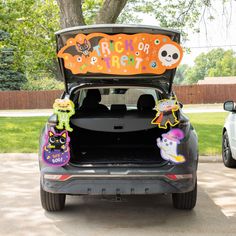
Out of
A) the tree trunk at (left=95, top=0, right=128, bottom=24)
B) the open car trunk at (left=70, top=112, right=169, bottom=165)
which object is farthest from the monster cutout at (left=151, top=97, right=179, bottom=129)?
the tree trunk at (left=95, top=0, right=128, bottom=24)

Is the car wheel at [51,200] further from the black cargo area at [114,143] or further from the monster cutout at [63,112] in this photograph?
the monster cutout at [63,112]

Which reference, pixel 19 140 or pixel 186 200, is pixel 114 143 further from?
pixel 19 140

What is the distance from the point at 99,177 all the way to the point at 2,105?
38198mm

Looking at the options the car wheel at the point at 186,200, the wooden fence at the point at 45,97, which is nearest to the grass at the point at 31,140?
the car wheel at the point at 186,200

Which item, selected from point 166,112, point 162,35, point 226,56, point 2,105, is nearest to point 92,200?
point 166,112

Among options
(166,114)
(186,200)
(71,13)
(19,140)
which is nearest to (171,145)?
(166,114)

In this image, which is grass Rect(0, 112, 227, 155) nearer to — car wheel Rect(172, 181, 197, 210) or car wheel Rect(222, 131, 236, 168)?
car wheel Rect(222, 131, 236, 168)

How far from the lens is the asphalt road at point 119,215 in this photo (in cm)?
505

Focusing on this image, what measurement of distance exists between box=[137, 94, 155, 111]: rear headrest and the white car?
2.25m

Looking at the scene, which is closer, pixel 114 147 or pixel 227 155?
pixel 114 147

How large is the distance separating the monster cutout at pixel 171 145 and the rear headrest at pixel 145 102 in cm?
98

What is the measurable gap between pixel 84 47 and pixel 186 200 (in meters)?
2.18

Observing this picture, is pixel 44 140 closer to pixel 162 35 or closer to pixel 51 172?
pixel 51 172

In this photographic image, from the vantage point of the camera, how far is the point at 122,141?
261 inches
